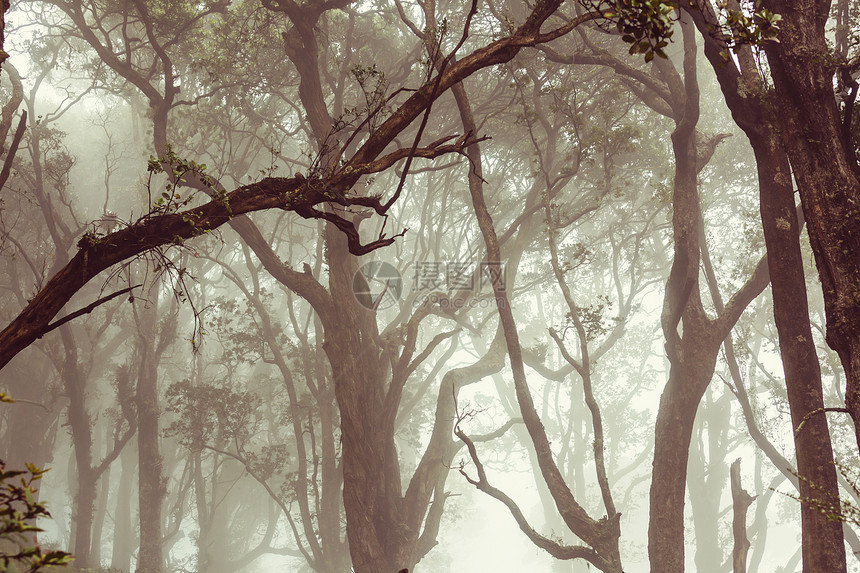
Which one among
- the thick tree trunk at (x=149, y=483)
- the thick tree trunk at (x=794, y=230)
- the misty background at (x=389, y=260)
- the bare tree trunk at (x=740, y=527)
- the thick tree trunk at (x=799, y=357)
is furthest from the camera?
the thick tree trunk at (x=149, y=483)

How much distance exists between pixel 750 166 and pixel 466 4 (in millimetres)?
9797

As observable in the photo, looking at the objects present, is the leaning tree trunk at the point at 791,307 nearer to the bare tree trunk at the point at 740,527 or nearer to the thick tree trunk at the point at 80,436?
the bare tree trunk at the point at 740,527

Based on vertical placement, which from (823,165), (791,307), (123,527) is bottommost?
(123,527)

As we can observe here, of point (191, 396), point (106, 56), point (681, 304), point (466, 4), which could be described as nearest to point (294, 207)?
point (681, 304)

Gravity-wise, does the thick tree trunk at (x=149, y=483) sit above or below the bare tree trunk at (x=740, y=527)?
above

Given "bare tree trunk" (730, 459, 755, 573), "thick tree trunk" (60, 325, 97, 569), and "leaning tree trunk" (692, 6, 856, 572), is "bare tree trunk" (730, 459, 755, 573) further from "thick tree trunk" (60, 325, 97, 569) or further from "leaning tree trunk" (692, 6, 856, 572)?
"thick tree trunk" (60, 325, 97, 569)

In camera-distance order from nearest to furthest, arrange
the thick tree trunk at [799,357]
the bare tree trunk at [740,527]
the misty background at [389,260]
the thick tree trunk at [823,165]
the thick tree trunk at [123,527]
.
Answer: the thick tree trunk at [823,165], the thick tree trunk at [799,357], the misty background at [389,260], the bare tree trunk at [740,527], the thick tree trunk at [123,527]

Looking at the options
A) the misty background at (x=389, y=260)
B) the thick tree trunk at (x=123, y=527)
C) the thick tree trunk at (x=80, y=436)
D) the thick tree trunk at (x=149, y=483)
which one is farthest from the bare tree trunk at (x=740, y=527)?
the thick tree trunk at (x=123, y=527)

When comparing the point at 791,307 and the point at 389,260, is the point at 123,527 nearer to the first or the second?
the point at 389,260

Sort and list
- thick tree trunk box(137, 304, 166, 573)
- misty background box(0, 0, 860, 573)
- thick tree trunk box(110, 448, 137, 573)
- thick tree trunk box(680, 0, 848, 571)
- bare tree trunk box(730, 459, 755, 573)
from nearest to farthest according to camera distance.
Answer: thick tree trunk box(680, 0, 848, 571) < misty background box(0, 0, 860, 573) < bare tree trunk box(730, 459, 755, 573) < thick tree trunk box(137, 304, 166, 573) < thick tree trunk box(110, 448, 137, 573)

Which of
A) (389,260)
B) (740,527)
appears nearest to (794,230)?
(740,527)

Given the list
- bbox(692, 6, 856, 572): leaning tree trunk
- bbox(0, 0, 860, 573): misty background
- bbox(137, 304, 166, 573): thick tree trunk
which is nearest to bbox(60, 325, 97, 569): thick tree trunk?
bbox(0, 0, 860, 573): misty background

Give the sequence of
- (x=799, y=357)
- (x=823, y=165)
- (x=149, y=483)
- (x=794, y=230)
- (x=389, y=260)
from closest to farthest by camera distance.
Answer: (x=823, y=165)
(x=799, y=357)
(x=794, y=230)
(x=149, y=483)
(x=389, y=260)

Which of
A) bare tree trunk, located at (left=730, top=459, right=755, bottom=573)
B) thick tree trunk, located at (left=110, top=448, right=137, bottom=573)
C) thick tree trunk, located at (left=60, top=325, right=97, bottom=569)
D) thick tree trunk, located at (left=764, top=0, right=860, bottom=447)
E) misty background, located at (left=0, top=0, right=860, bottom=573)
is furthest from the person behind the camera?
thick tree trunk, located at (left=110, top=448, right=137, bottom=573)
